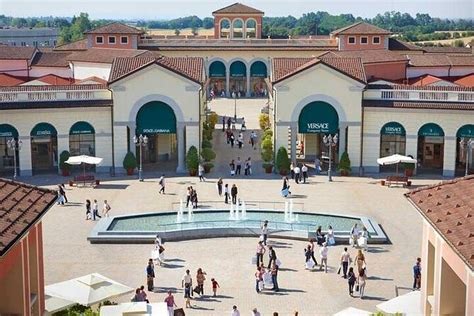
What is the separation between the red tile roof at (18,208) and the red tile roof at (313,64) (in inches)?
1308

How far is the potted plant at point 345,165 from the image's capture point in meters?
54.1

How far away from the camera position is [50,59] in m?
78.1

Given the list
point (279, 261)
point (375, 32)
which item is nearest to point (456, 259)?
point (279, 261)

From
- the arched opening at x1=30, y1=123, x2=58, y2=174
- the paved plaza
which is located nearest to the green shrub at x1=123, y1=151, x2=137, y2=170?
the paved plaza

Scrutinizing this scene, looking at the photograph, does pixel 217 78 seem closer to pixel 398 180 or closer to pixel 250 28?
pixel 250 28

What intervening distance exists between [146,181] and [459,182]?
1220 inches

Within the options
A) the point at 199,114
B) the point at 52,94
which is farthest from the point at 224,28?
the point at 52,94

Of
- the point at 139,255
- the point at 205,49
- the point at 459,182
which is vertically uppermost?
the point at 205,49

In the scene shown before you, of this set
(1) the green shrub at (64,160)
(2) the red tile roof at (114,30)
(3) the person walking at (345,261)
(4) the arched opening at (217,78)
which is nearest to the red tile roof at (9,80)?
(1) the green shrub at (64,160)

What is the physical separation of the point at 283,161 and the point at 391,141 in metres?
7.78

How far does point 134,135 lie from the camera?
5512cm

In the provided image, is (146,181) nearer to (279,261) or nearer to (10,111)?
(10,111)

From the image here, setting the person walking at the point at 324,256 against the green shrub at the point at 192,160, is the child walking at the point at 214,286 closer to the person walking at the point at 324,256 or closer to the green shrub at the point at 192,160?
the person walking at the point at 324,256

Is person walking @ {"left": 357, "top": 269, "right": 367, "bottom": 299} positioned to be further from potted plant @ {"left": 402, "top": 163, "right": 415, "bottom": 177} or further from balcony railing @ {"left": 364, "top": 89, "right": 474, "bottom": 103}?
balcony railing @ {"left": 364, "top": 89, "right": 474, "bottom": 103}
